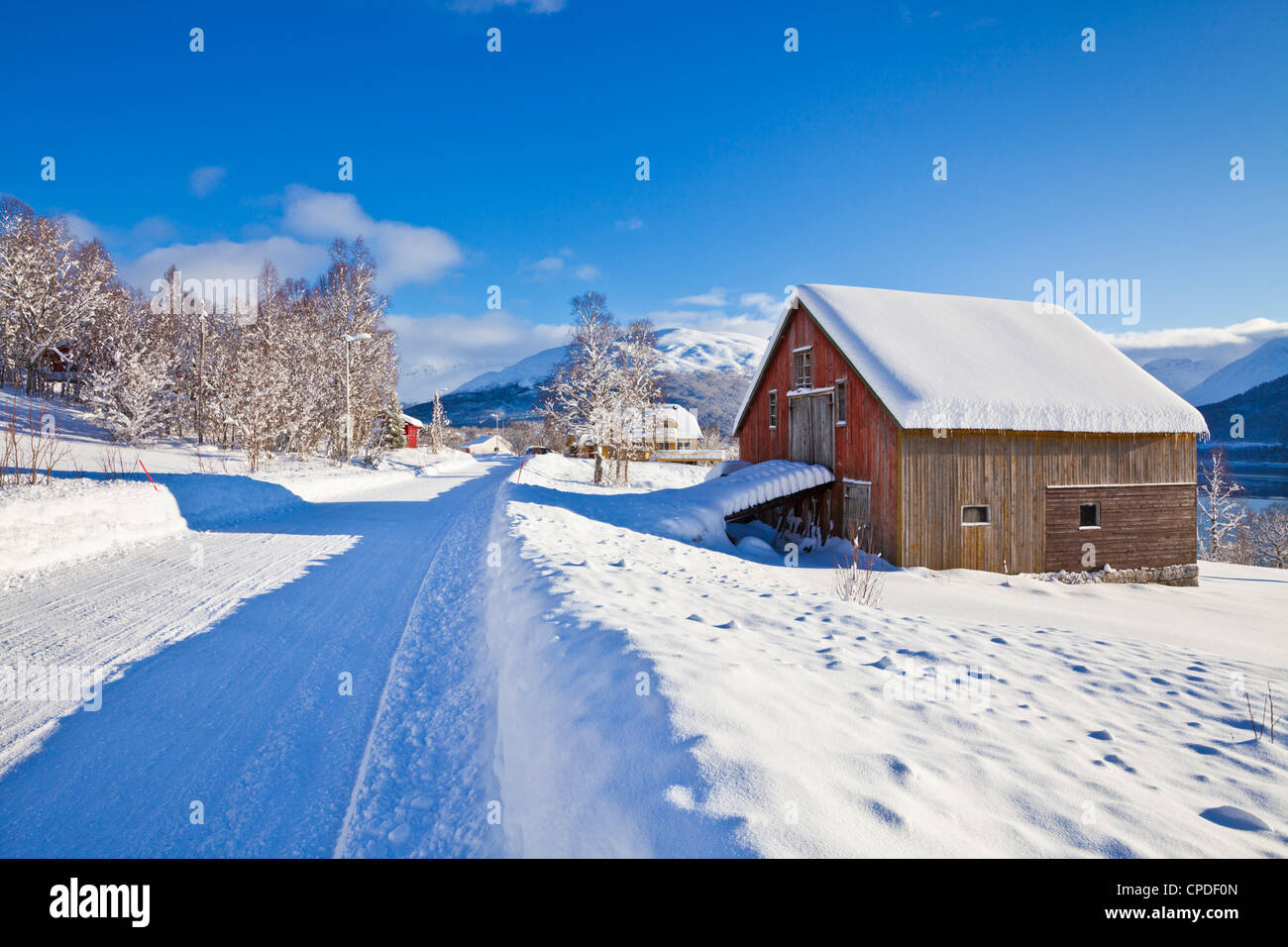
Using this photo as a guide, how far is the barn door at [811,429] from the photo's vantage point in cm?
1680

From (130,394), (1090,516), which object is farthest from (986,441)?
(130,394)

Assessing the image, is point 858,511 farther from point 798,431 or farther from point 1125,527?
point 1125,527

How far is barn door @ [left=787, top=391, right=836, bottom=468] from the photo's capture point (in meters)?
16.8

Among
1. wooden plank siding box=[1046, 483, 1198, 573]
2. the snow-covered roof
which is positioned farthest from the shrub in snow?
wooden plank siding box=[1046, 483, 1198, 573]

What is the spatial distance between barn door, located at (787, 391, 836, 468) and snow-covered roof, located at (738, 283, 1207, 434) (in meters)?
2.35

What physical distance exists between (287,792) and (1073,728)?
16.9ft

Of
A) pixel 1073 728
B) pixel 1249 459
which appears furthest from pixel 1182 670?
pixel 1249 459

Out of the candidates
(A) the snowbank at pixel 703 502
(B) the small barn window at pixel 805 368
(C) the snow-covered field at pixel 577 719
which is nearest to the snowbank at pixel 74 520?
(C) the snow-covered field at pixel 577 719

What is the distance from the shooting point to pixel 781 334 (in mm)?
19750

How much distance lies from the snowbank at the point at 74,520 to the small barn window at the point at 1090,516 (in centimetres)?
2176

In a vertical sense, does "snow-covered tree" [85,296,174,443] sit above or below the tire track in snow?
above

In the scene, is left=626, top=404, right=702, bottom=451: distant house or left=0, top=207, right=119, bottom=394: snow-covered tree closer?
left=0, top=207, right=119, bottom=394: snow-covered tree

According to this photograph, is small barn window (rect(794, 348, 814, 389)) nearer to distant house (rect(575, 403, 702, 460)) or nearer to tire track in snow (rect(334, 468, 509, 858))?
tire track in snow (rect(334, 468, 509, 858))
